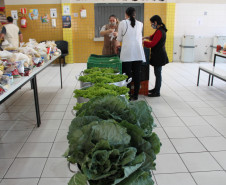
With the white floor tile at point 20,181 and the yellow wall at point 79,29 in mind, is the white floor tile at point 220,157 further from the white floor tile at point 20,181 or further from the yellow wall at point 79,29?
the yellow wall at point 79,29

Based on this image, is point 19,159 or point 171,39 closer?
point 19,159

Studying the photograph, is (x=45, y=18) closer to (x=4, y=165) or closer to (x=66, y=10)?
(x=66, y=10)

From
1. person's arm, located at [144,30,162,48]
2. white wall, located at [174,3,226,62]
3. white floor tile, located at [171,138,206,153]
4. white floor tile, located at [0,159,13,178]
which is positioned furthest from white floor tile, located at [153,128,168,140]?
white wall, located at [174,3,226,62]

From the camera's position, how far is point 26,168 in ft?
7.85

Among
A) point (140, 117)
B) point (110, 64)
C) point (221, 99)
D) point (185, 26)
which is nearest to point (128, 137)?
point (140, 117)

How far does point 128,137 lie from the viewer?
1.14 metres

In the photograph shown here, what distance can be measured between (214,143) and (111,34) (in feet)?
8.69

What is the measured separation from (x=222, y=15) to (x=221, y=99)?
5146 mm

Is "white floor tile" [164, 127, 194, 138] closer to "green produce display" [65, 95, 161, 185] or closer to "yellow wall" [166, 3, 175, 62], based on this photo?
"green produce display" [65, 95, 161, 185]

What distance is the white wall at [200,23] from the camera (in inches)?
324

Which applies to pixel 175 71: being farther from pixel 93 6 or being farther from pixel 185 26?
pixel 93 6

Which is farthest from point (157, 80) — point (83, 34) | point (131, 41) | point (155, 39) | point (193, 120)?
point (83, 34)

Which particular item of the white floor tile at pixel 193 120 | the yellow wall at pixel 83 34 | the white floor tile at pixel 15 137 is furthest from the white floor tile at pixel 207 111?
the yellow wall at pixel 83 34

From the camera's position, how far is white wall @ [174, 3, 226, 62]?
324 inches
